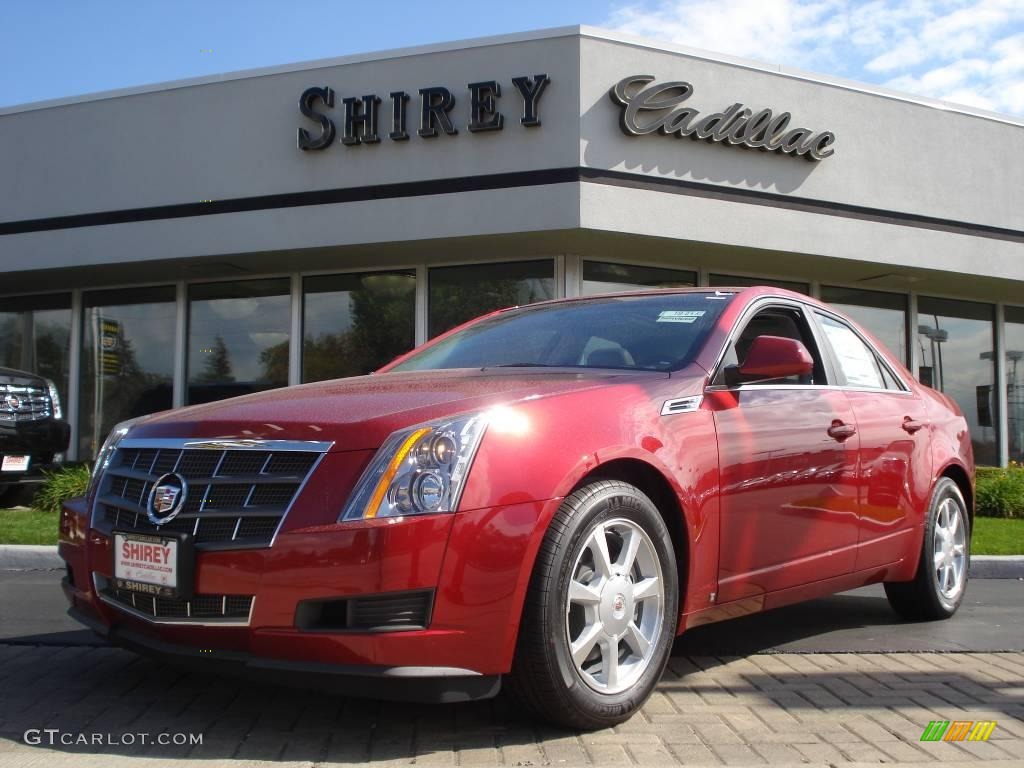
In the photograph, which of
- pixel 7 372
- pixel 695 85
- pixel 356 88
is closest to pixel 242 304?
pixel 356 88

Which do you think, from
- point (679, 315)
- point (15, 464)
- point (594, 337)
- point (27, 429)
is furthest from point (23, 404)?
point (679, 315)

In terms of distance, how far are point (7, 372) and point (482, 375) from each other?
326 inches

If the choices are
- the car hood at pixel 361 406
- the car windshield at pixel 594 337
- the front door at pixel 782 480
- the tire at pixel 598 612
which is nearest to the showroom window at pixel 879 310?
the front door at pixel 782 480

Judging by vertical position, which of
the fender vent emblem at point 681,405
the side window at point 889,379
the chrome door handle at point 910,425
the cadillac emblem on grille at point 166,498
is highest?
the side window at point 889,379

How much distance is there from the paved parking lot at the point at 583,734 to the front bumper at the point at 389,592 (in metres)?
0.28

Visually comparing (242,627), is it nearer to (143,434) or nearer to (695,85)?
(143,434)

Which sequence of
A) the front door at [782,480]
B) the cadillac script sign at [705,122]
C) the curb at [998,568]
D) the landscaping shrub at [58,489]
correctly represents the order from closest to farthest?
the front door at [782,480]
the curb at [998,568]
the landscaping shrub at [58,489]
the cadillac script sign at [705,122]

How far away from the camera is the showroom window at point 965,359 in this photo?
16031mm

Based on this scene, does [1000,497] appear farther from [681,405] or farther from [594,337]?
[681,405]

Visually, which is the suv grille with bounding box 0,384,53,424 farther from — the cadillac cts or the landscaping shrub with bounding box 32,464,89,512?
the cadillac cts

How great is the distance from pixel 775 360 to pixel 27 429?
881 centimetres

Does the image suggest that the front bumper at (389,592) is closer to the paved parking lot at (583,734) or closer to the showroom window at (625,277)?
the paved parking lot at (583,734)

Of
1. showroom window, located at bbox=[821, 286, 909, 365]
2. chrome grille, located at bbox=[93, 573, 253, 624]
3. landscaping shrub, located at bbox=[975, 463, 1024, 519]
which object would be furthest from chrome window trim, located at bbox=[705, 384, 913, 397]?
showroom window, located at bbox=[821, 286, 909, 365]

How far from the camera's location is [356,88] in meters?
13.0
